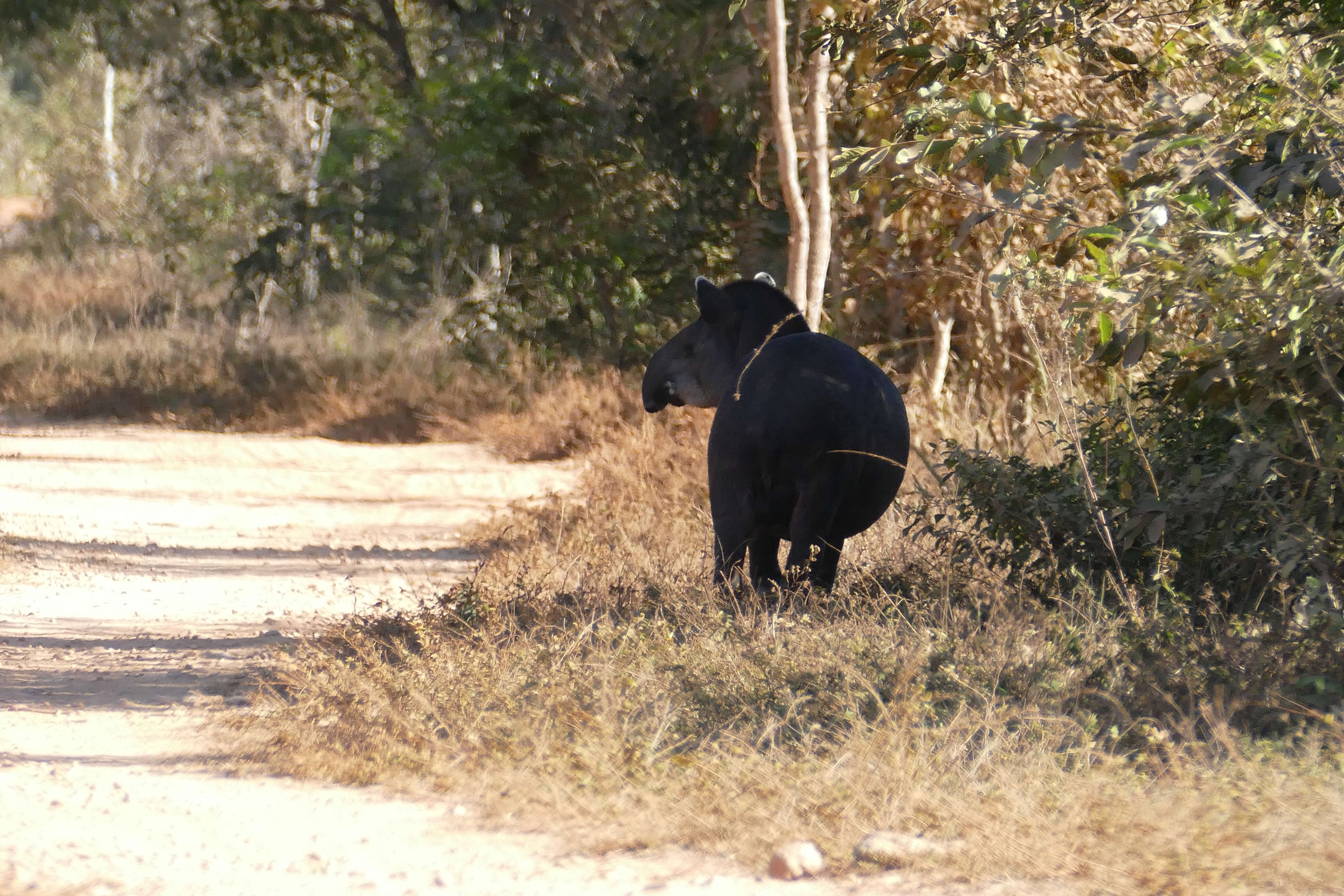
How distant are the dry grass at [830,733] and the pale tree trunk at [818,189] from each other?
342 centimetres

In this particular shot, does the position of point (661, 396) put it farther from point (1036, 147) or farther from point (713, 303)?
point (1036, 147)

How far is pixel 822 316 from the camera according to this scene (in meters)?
11.9

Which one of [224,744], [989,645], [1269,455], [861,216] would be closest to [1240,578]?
→ [1269,455]

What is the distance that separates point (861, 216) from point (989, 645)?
7718 mm

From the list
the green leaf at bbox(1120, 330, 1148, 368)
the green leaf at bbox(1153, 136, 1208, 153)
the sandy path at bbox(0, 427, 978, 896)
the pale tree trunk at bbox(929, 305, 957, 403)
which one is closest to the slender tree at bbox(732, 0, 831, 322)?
the pale tree trunk at bbox(929, 305, 957, 403)

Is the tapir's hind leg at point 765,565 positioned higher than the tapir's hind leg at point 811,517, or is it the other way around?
the tapir's hind leg at point 811,517

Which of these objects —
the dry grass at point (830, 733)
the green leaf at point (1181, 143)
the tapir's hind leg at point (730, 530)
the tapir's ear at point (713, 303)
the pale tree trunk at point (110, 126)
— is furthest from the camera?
the pale tree trunk at point (110, 126)

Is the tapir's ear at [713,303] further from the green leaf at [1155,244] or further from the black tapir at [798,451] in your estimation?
the green leaf at [1155,244]

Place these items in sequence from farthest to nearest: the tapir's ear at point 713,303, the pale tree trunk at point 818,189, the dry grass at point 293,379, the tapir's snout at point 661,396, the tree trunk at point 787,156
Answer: the dry grass at point 293,379 < the pale tree trunk at point 818,189 < the tree trunk at point 787,156 < the tapir's snout at point 661,396 < the tapir's ear at point 713,303

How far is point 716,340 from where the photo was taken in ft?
22.8

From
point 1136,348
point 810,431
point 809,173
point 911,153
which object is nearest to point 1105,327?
point 1136,348

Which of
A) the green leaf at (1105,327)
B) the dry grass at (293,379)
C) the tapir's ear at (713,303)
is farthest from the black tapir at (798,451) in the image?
the dry grass at (293,379)

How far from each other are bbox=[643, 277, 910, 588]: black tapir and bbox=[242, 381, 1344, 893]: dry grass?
0.96ft

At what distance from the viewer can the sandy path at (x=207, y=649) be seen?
12.9 feet
